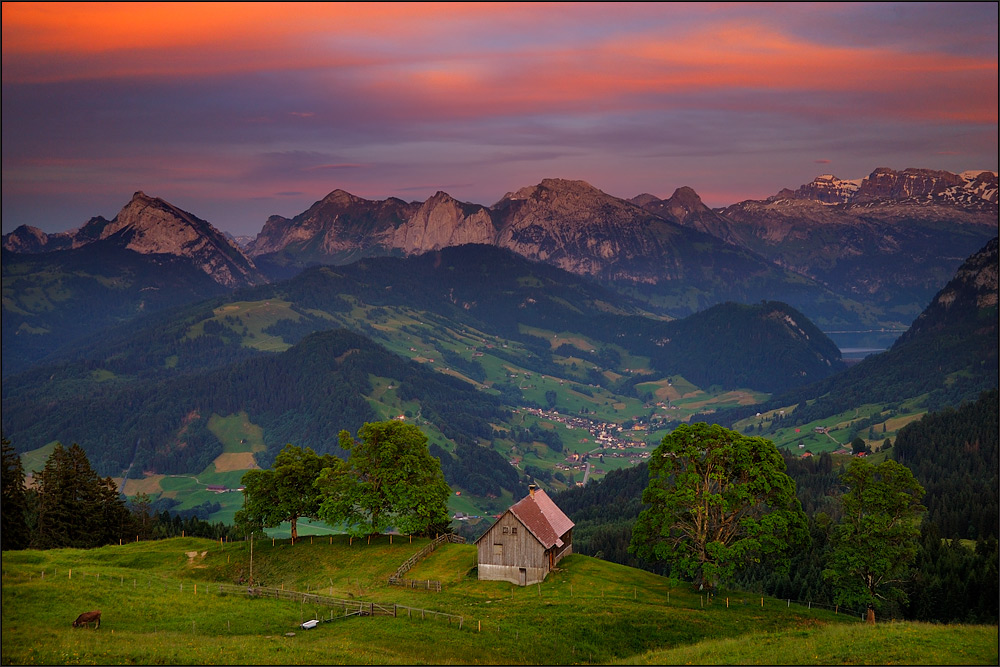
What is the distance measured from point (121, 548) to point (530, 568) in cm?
5395

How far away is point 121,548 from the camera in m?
101

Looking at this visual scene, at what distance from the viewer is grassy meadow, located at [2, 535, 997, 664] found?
5141 cm

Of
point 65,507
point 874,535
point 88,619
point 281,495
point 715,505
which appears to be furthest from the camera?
point 65,507

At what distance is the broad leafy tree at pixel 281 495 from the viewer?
4040 inches

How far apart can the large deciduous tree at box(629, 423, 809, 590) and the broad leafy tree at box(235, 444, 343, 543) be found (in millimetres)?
41995

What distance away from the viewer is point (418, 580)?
272ft

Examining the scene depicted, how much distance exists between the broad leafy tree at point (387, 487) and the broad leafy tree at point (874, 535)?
150ft

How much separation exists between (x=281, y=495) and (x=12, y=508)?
32.1 meters

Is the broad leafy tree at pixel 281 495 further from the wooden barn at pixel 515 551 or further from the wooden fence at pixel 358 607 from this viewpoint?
the wooden fence at pixel 358 607

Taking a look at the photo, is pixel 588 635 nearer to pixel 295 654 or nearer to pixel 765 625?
pixel 765 625

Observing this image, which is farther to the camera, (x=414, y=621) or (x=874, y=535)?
(x=874, y=535)

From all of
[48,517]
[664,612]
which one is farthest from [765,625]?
[48,517]

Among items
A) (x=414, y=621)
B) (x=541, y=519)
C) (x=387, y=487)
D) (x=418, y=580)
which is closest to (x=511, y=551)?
(x=541, y=519)

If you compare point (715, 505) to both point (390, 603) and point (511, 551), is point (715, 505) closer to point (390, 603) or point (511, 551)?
point (511, 551)
